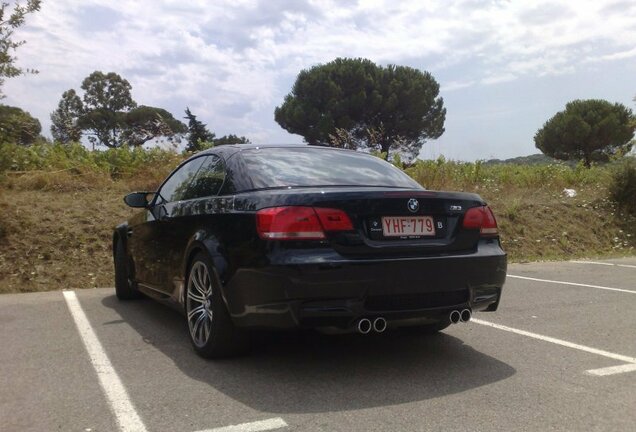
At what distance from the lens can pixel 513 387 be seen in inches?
142

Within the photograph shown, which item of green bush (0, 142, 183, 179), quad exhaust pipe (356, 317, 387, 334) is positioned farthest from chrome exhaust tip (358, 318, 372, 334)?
green bush (0, 142, 183, 179)

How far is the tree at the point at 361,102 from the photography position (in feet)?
134

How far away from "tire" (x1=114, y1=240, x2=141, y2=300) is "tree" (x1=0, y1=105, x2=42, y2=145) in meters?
3.87

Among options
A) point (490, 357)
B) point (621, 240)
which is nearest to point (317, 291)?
point (490, 357)

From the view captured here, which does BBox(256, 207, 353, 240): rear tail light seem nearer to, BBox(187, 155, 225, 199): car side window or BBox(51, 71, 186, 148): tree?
BBox(187, 155, 225, 199): car side window

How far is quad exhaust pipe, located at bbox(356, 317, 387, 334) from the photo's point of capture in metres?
3.56

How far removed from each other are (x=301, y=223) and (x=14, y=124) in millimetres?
7522

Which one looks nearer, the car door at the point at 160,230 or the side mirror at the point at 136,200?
the car door at the point at 160,230

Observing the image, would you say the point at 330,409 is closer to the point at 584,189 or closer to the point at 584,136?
the point at 584,189

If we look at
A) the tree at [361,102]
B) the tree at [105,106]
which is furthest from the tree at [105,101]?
the tree at [361,102]

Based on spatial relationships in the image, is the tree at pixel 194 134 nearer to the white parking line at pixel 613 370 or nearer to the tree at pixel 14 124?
the tree at pixel 14 124

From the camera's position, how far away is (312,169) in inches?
177

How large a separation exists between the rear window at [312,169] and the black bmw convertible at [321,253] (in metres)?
0.02

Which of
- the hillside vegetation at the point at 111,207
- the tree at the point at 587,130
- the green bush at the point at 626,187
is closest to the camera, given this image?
the hillside vegetation at the point at 111,207
